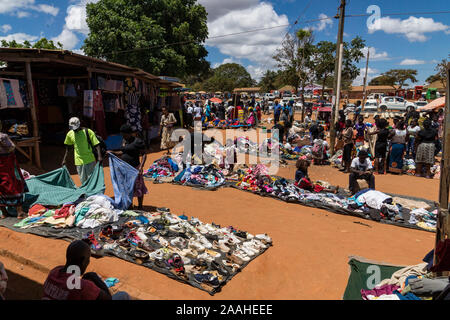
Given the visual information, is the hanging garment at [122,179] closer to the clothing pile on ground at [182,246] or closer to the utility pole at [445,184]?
the clothing pile on ground at [182,246]

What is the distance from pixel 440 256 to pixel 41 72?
1322 centimetres

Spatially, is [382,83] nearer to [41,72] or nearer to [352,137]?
[352,137]

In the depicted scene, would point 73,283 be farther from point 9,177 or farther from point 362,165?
point 362,165

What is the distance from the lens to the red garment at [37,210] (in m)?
5.53

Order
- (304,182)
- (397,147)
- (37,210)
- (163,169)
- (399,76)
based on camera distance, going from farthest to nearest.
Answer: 1. (399,76)
2. (397,147)
3. (163,169)
4. (304,182)
5. (37,210)

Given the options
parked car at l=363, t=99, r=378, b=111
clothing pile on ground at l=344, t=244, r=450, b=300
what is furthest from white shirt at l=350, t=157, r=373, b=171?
parked car at l=363, t=99, r=378, b=111

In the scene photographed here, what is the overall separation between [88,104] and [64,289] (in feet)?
30.9

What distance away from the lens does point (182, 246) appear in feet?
15.5

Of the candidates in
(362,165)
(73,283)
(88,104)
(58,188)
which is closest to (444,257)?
(73,283)

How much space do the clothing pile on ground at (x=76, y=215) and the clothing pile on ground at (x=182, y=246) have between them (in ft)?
0.90

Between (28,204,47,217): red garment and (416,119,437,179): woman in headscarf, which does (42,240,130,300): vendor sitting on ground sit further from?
(416,119,437,179): woman in headscarf

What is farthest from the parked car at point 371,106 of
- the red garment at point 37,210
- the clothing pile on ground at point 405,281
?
the red garment at point 37,210

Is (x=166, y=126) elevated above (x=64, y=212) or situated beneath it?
elevated above

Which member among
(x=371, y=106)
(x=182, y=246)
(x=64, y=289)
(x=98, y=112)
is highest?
(x=371, y=106)
